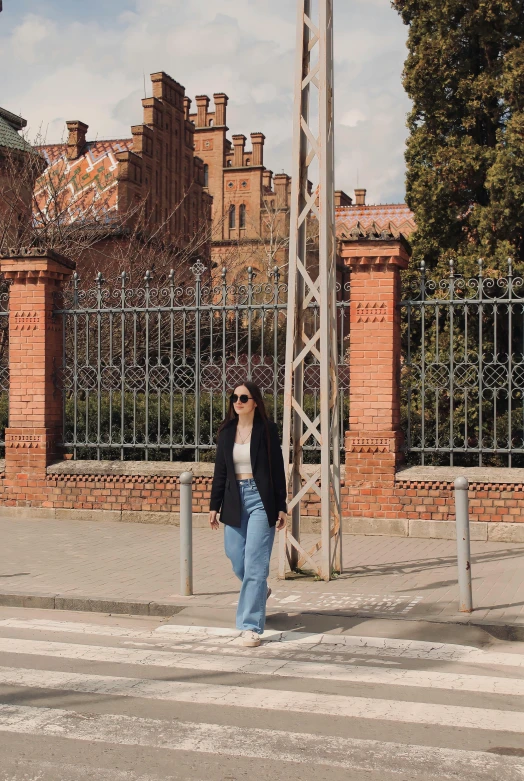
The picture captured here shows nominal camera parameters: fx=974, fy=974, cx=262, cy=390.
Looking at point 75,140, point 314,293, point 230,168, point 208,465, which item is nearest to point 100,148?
point 75,140

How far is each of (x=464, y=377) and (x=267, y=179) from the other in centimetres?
5293

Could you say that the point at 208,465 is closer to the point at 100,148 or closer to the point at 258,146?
the point at 100,148

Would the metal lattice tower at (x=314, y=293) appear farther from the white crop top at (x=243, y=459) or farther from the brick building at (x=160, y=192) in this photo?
the brick building at (x=160, y=192)

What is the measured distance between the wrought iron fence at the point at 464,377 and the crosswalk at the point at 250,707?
469cm

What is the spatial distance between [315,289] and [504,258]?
228 inches

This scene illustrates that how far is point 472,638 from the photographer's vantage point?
6777 mm

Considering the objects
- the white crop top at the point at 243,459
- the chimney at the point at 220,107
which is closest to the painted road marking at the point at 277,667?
the white crop top at the point at 243,459

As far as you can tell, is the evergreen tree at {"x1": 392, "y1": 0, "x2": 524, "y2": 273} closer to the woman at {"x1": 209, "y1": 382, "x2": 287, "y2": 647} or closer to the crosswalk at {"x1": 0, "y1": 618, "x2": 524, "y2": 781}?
the woman at {"x1": 209, "y1": 382, "x2": 287, "y2": 647}

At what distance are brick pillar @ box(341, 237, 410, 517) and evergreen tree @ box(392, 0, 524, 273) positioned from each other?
258 cm

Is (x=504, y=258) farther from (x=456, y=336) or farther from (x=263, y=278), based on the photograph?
(x=263, y=278)

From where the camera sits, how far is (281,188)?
55.6 m

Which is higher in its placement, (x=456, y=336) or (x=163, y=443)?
(x=456, y=336)

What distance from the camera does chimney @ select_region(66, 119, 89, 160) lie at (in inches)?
1492

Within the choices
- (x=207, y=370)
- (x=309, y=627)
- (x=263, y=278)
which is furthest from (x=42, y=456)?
(x=263, y=278)
